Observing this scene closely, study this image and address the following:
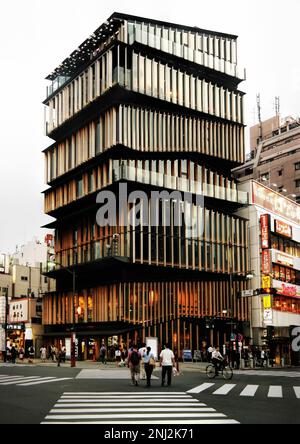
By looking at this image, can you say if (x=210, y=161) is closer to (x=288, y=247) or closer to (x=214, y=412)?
(x=288, y=247)

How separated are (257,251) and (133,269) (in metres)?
15.9

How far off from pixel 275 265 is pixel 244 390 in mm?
44547

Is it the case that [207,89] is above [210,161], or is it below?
above

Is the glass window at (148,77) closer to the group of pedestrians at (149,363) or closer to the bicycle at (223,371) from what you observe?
the bicycle at (223,371)

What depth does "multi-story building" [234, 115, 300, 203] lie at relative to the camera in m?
97.5

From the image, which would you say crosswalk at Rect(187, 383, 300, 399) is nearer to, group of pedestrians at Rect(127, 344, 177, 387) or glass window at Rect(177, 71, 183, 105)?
group of pedestrians at Rect(127, 344, 177, 387)

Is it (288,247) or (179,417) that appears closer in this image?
(179,417)

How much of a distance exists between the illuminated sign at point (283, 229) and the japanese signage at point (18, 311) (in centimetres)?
3054

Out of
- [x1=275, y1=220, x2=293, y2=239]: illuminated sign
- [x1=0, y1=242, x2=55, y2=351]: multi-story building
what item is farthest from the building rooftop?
[x1=0, y1=242, x2=55, y2=351]: multi-story building

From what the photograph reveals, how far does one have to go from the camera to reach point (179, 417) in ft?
46.6

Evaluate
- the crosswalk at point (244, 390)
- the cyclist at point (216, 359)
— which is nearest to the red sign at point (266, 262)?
the cyclist at point (216, 359)

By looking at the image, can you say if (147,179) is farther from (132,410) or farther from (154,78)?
(132,410)

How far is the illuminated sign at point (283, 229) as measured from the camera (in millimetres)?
66312
